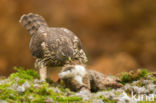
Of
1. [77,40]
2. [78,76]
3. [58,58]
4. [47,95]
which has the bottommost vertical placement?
[47,95]

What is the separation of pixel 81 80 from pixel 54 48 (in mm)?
1558

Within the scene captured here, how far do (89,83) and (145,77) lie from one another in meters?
2.44

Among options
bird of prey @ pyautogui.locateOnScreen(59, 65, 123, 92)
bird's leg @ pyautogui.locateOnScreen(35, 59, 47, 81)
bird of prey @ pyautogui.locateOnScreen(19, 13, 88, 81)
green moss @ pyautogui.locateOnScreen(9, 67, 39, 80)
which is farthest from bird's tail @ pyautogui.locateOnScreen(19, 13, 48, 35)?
bird of prey @ pyautogui.locateOnScreen(59, 65, 123, 92)

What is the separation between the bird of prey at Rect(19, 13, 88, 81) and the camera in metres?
9.05

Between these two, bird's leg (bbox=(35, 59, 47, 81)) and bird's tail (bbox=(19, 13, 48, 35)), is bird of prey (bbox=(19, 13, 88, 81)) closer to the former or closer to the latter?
bird's leg (bbox=(35, 59, 47, 81))

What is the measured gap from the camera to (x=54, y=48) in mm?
9344

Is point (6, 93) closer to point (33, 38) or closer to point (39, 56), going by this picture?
point (39, 56)

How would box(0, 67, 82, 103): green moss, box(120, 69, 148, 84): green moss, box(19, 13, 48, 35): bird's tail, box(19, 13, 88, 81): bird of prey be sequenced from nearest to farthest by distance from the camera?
box(0, 67, 82, 103): green moss → box(19, 13, 88, 81): bird of prey → box(120, 69, 148, 84): green moss → box(19, 13, 48, 35): bird's tail

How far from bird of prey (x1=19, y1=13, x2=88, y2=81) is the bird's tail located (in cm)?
27

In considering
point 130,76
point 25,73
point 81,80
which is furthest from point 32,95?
point 130,76

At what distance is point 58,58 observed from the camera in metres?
9.11

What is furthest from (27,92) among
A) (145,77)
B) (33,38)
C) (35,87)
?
(145,77)

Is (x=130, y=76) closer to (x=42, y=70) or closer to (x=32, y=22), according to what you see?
(x=42, y=70)

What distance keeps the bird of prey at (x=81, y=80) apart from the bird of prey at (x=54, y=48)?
0.60 meters
